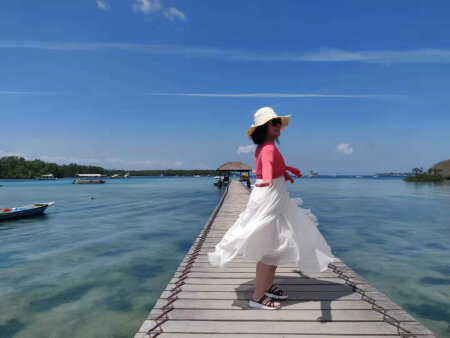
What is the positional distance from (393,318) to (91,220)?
21.2 m

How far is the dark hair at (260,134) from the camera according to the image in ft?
11.7

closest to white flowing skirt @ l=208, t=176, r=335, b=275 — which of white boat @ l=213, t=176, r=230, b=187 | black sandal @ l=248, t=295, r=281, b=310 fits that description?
black sandal @ l=248, t=295, r=281, b=310

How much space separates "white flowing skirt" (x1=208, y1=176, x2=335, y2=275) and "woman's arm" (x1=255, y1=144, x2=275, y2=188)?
12 cm

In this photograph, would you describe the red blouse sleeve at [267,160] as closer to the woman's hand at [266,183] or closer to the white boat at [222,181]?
the woman's hand at [266,183]

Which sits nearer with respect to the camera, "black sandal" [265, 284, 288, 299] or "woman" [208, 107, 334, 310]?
"woman" [208, 107, 334, 310]

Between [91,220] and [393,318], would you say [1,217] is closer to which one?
[91,220]

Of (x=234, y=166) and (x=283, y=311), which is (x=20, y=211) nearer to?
(x=283, y=311)

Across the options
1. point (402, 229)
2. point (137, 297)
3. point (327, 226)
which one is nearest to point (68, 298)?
point (137, 297)

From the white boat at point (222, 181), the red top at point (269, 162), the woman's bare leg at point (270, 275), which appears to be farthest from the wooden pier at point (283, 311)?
the white boat at point (222, 181)

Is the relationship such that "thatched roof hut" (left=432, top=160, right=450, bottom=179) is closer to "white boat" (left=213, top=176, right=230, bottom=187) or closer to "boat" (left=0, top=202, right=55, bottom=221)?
"white boat" (left=213, top=176, right=230, bottom=187)

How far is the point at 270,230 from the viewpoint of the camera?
3424mm

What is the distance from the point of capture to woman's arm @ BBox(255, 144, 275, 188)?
3.31 m

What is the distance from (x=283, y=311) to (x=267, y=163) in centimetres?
180

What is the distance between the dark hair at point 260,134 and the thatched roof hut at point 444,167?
409 ft
